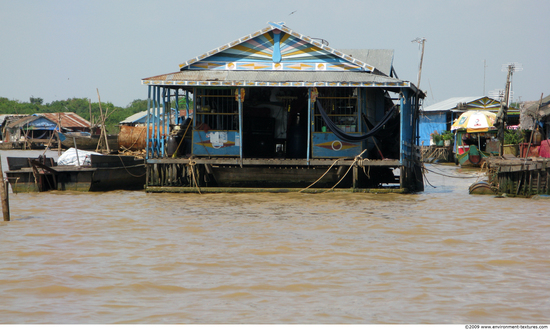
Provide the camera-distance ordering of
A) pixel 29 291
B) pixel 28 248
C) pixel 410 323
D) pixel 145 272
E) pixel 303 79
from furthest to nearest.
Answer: pixel 303 79, pixel 28 248, pixel 145 272, pixel 29 291, pixel 410 323

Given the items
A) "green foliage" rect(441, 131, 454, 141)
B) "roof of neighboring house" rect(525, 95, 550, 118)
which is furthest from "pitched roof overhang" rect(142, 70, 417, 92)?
"green foliage" rect(441, 131, 454, 141)

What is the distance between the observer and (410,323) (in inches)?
194

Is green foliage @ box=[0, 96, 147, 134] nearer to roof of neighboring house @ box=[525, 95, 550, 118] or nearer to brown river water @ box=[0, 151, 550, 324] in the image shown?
roof of neighboring house @ box=[525, 95, 550, 118]

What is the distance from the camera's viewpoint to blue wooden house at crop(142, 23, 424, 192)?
14.7m

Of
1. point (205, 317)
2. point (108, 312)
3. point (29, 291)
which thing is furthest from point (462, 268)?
point (29, 291)

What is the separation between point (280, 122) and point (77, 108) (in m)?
75.8

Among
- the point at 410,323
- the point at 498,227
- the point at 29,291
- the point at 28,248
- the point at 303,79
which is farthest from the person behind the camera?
the point at 303,79

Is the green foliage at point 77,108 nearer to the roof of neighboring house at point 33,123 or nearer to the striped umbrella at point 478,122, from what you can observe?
the roof of neighboring house at point 33,123

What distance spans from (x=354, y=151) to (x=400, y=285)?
9289 mm

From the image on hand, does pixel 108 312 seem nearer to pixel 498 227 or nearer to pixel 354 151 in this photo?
pixel 498 227

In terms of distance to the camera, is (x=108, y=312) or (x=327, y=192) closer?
(x=108, y=312)

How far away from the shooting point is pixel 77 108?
85.9 metres

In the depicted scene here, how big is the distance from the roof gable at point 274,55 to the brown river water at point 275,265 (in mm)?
5016

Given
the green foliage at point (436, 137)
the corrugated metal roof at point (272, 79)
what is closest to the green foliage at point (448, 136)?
the green foliage at point (436, 137)
